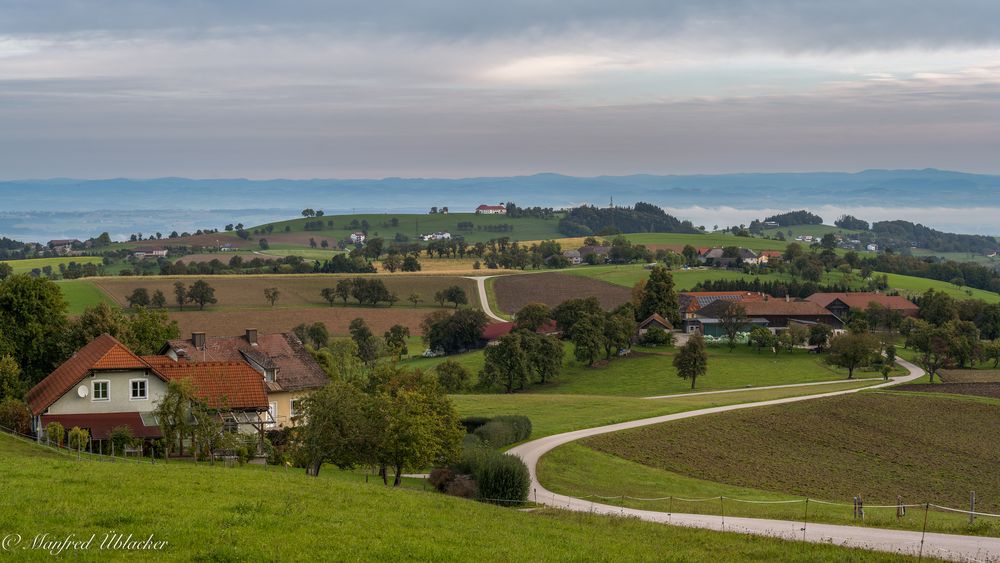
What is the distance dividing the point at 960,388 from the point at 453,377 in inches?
1516

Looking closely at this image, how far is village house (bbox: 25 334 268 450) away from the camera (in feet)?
127

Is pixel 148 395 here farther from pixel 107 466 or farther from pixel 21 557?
pixel 21 557

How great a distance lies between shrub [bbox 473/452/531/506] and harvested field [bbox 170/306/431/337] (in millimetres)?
79261

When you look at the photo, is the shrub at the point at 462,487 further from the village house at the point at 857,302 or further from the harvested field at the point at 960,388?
the village house at the point at 857,302

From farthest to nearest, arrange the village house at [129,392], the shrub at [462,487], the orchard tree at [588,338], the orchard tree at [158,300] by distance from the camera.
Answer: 1. the orchard tree at [158,300]
2. the orchard tree at [588,338]
3. the village house at [129,392]
4. the shrub at [462,487]

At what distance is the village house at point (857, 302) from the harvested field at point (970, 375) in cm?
3110

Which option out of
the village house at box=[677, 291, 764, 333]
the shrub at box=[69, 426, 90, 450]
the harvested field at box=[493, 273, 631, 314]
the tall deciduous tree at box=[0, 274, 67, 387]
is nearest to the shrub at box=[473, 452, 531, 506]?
the shrub at box=[69, 426, 90, 450]

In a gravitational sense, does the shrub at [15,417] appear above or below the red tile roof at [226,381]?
below

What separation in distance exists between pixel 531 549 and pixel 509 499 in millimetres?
10188

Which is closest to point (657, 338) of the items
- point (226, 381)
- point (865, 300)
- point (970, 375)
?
point (970, 375)

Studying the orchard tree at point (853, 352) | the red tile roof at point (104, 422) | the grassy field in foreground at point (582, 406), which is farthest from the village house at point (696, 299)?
the red tile roof at point (104, 422)

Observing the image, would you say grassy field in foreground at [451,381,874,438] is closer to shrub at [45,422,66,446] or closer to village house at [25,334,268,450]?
village house at [25,334,268,450]

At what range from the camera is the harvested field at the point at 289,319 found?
106750 millimetres

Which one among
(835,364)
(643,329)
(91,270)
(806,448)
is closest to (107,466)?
(806,448)
